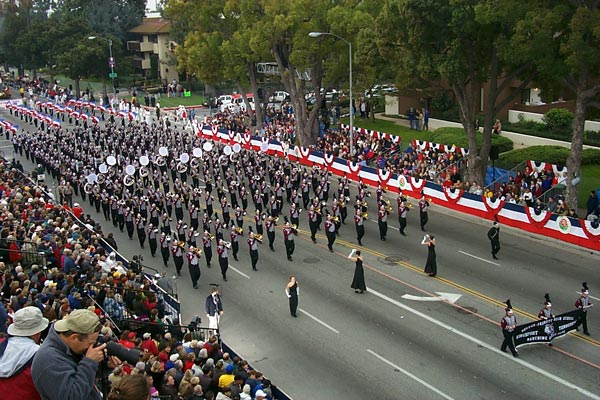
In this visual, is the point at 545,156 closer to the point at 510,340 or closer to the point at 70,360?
the point at 510,340

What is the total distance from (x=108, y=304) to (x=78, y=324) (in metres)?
9.93

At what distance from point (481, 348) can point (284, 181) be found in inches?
618

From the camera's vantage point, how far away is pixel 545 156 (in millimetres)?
33344

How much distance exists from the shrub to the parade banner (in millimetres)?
24216

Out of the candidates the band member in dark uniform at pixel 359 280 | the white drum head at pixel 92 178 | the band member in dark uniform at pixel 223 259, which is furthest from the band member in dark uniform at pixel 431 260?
the white drum head at pixel 92 178

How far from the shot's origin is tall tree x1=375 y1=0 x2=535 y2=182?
81.5 ft

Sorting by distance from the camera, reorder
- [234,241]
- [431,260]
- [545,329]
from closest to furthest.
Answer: [545,329] < [431,260] < [234,241]

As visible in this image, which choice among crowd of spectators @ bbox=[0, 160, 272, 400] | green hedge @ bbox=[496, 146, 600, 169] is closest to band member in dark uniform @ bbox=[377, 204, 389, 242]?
crowd of spectators @ bbox=[0, 160, 272, 400]

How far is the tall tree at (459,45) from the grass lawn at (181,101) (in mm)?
41990

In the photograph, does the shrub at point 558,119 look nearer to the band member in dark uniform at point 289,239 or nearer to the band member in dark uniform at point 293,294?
the band member in dark uniform at point 289,239

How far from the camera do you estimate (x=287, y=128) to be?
44.6 m

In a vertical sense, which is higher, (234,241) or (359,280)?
(234,241)

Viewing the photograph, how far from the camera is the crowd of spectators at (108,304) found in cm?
1034

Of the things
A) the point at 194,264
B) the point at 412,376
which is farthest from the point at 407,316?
the point at 194,264
